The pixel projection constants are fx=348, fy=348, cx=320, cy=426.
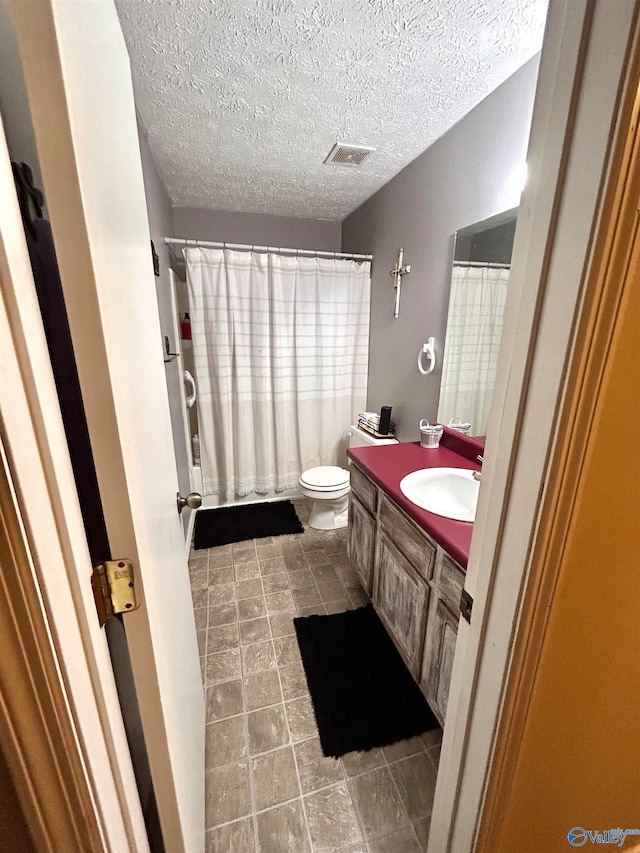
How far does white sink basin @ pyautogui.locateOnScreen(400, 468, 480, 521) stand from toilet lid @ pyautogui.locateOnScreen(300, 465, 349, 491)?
3.08ft

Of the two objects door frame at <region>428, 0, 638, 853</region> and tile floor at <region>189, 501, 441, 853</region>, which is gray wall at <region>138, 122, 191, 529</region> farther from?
door frame at <region>428, 0, 638, 853</region>

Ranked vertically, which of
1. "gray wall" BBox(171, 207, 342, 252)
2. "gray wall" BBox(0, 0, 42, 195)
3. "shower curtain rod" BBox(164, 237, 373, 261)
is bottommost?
"gray wall" BBox(0, 0, 42, 195)

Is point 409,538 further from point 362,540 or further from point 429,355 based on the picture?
point 429,355

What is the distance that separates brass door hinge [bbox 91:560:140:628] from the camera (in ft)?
1.70

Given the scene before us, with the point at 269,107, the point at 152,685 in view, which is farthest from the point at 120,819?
the point at 269,107

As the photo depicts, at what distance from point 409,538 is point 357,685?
2.37ft

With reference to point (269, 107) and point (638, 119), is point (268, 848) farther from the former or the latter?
point (269, 107)

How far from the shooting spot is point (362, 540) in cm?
182

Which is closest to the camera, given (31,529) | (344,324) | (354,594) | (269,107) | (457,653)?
(31,529)

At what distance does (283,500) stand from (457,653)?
95.8 inches

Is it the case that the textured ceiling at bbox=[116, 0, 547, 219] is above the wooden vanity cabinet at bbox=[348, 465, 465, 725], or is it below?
above

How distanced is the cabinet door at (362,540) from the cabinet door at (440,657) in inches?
19.9

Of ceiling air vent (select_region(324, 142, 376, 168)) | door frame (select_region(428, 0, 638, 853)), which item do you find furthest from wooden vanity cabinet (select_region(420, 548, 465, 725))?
ceiling air vent (select_region(324, 142, 376, 168))

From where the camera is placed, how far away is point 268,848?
3.41 feet
